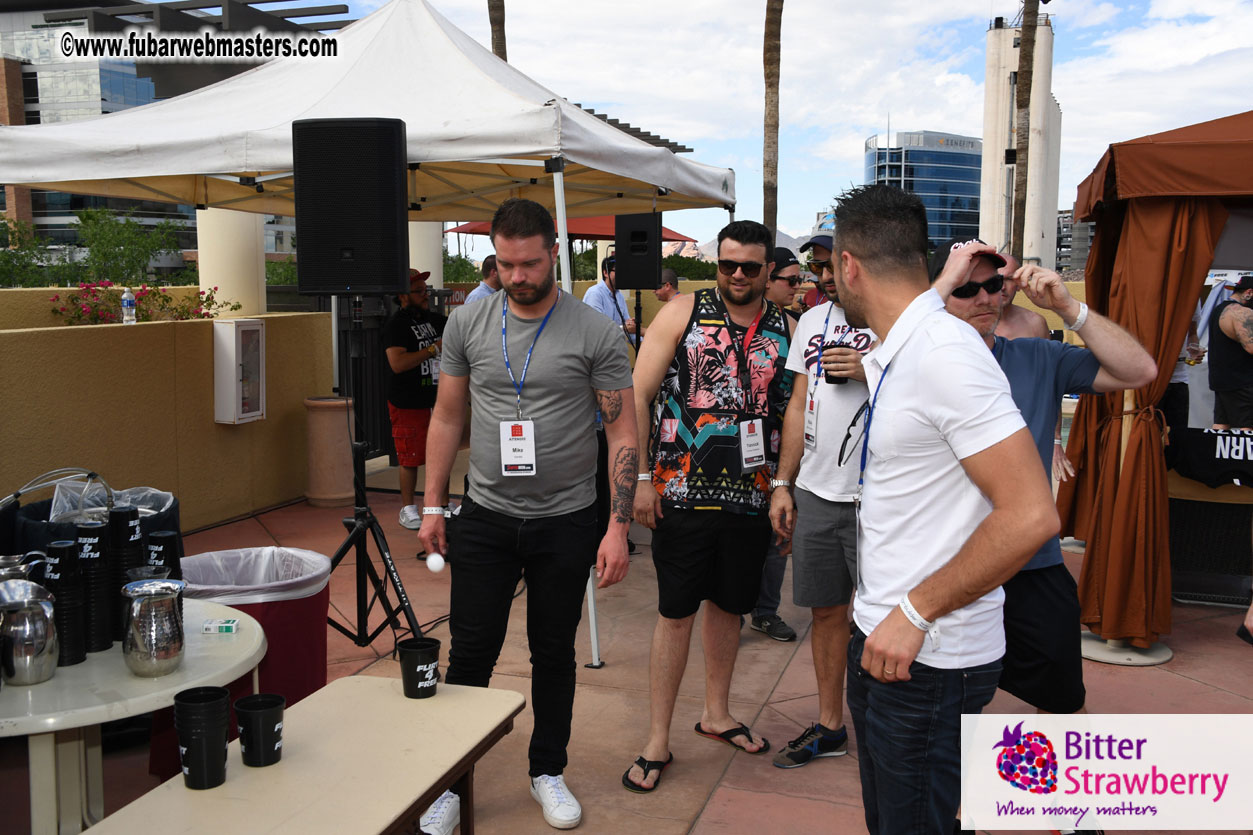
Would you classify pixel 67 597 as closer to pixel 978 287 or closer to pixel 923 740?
pixel 923 740

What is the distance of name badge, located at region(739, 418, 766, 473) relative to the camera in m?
3.38

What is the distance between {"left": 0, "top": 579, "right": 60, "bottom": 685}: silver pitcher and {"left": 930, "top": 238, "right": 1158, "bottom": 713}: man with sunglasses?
2434mm

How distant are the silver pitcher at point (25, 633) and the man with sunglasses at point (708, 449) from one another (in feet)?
5.89

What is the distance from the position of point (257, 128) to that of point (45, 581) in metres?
3.50

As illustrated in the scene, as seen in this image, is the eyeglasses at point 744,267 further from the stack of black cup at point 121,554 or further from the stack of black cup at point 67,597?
the stack of black cup at point 67,597

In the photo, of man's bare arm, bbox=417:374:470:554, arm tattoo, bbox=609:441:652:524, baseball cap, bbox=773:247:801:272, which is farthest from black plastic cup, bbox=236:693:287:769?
baseball cap, bbox=773:247:801:272

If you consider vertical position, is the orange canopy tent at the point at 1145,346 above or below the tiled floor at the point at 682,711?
above

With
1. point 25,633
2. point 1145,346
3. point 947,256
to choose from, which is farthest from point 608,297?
point 25,633

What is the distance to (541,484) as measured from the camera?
3041mm

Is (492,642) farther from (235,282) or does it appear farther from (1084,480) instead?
(235,282)

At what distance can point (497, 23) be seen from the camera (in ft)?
47.4

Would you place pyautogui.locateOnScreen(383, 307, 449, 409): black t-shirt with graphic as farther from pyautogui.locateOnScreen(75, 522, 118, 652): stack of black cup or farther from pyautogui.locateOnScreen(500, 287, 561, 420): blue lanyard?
pyautogui.locateOnScreen(75, 522, 118, 652): stack of black cup

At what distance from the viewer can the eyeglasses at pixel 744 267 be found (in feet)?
11.0

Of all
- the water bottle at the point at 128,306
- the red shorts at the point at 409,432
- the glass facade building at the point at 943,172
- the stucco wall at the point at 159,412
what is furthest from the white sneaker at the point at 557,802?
the glass facade building at the point at 943,172
